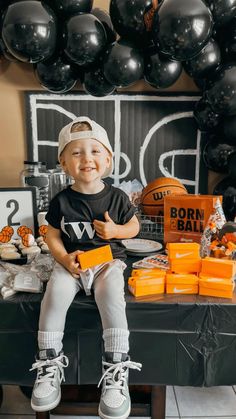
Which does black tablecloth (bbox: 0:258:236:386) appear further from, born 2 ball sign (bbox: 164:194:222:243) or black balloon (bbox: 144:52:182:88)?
black balloon (bbox: 144:52:182:88)

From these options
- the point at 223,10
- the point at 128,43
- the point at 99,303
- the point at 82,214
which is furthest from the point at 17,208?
the point at 223,10

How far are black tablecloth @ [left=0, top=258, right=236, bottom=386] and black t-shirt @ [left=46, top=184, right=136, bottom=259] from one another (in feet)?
0.63

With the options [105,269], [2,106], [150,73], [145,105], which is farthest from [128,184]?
[105,269]

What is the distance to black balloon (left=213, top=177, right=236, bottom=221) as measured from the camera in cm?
191

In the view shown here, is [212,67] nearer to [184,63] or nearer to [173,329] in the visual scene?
[184,63]

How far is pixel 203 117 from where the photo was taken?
2006mm

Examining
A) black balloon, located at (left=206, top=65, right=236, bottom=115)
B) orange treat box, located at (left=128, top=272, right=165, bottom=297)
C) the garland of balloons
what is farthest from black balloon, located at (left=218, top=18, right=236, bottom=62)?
orange treat box, located at (left=128, top=272, right=165, bottom=297)

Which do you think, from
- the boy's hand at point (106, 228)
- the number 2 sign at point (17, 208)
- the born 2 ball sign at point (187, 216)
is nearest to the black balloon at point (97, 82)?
the number 2 sign at point (17, 208)

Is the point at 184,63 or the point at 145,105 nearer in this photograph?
the point at 184,63

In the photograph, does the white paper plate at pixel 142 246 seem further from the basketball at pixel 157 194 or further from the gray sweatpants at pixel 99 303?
the gray sweatpants at pixel 99 303

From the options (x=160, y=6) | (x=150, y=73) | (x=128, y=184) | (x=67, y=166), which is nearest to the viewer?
(x=67, y=166)

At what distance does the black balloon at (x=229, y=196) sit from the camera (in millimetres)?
1906

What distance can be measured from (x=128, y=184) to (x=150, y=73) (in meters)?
0.71

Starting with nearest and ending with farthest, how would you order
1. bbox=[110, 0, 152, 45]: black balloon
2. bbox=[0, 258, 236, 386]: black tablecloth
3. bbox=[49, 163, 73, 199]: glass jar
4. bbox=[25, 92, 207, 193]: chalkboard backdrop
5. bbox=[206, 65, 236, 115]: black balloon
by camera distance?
bbox=[0, 258, 236, 386]: black tablecloth < bbox=[110, 0, 152, 45]: black balloon < bbox=[206, 65, 236, 115]: black balloon < bbox=[49, 163, 73, 199]: glass jar < bbox=[25, 92, 207, 193]: chalkboard backdrop
